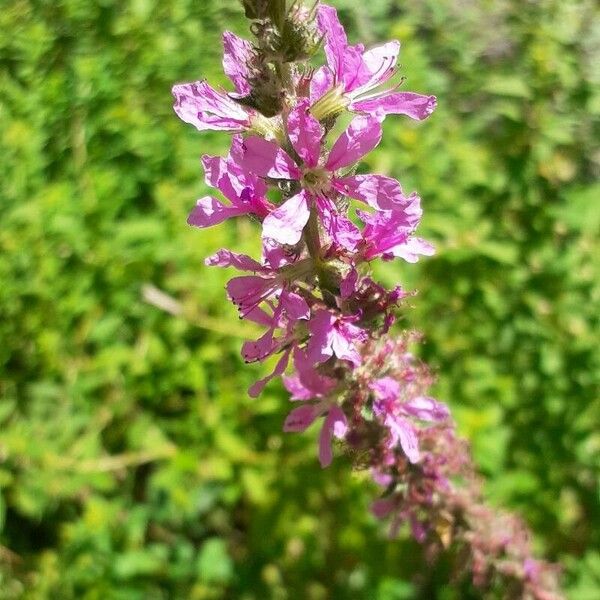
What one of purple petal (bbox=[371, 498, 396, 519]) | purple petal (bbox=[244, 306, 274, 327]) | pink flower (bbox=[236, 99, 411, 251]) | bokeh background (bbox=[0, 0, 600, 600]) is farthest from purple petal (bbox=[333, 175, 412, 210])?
bokeh background (bbox=[0, 0, 600, 600])

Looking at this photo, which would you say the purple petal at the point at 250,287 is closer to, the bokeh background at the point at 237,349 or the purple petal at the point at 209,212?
the purple petal at the point at 209,212

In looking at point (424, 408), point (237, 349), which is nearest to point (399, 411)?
point (424, 408)

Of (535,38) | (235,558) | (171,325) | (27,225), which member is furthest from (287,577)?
(535,38)

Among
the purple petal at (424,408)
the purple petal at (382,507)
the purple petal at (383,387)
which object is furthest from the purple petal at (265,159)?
the purple petal at (382,507)

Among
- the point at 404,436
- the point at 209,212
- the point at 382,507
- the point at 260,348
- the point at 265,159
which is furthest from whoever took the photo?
the point at 382,507

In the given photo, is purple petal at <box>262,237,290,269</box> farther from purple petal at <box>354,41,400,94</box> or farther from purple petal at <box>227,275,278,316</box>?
purple petal at <box>354,41,400,94</box>

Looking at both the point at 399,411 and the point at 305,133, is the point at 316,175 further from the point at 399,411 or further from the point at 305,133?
the point at 399,411

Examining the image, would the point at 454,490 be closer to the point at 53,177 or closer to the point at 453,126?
the point at 453,126
